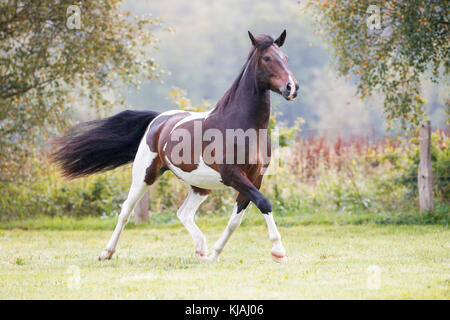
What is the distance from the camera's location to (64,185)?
12242 millimetres

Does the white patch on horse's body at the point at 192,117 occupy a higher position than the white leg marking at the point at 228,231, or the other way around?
the white patch on horse's body at the point at 192,117

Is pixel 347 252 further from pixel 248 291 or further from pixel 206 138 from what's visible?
pixel 248 291

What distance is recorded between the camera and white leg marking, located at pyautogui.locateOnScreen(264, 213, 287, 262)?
5.70 meters

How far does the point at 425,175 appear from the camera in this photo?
10.1 metres

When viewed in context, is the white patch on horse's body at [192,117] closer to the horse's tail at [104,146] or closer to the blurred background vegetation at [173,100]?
the horse's tail at [104,146]

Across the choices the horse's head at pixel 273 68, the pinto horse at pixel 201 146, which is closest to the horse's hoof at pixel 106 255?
the pinto horse at pixel 201 146

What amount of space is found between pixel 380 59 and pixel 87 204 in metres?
6.59

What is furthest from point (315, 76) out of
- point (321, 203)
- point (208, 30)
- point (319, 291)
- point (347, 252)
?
point (319, 291)

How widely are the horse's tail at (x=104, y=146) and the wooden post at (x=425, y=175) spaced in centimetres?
510

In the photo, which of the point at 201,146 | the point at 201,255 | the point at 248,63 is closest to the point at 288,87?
the point at 248,63

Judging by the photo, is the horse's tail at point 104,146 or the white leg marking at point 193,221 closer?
the white leg marking at point 193,221

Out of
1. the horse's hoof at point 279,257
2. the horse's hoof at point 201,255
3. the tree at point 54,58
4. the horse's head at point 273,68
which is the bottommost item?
the horse's hoof at point 201,255

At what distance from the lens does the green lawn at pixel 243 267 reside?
14.7 ft

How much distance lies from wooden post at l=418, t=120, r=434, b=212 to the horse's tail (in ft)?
16.7
